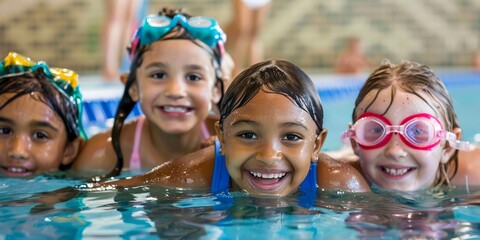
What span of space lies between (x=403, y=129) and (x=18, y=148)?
1764mm

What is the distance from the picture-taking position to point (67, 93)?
3754mm

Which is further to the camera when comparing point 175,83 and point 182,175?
point 175,83

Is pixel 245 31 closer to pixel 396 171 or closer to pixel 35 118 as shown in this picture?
pixel 35 118

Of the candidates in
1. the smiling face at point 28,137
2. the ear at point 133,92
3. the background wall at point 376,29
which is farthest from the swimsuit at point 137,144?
the background wall at point 376,29

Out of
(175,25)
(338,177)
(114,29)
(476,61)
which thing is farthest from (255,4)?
(476,61)

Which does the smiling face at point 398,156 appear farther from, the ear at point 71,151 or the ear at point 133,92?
the ear at point 71,151

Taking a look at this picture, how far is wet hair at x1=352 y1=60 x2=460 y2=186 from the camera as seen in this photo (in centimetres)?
317

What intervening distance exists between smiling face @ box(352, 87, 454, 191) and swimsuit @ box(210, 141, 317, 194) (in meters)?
0.32

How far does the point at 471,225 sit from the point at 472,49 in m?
10.5

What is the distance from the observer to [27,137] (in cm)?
354

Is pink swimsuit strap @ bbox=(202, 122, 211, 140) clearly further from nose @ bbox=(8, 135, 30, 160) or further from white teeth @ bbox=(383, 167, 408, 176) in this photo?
white teeth @ bbox=(383, 167, 408, 176)

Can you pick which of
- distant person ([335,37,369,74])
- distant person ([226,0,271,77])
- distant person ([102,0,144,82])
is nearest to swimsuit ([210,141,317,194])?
distant person ([226,0,271,77])

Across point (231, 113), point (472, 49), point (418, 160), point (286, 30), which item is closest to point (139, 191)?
point (231, 113)

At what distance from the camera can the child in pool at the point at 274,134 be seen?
2.69m
